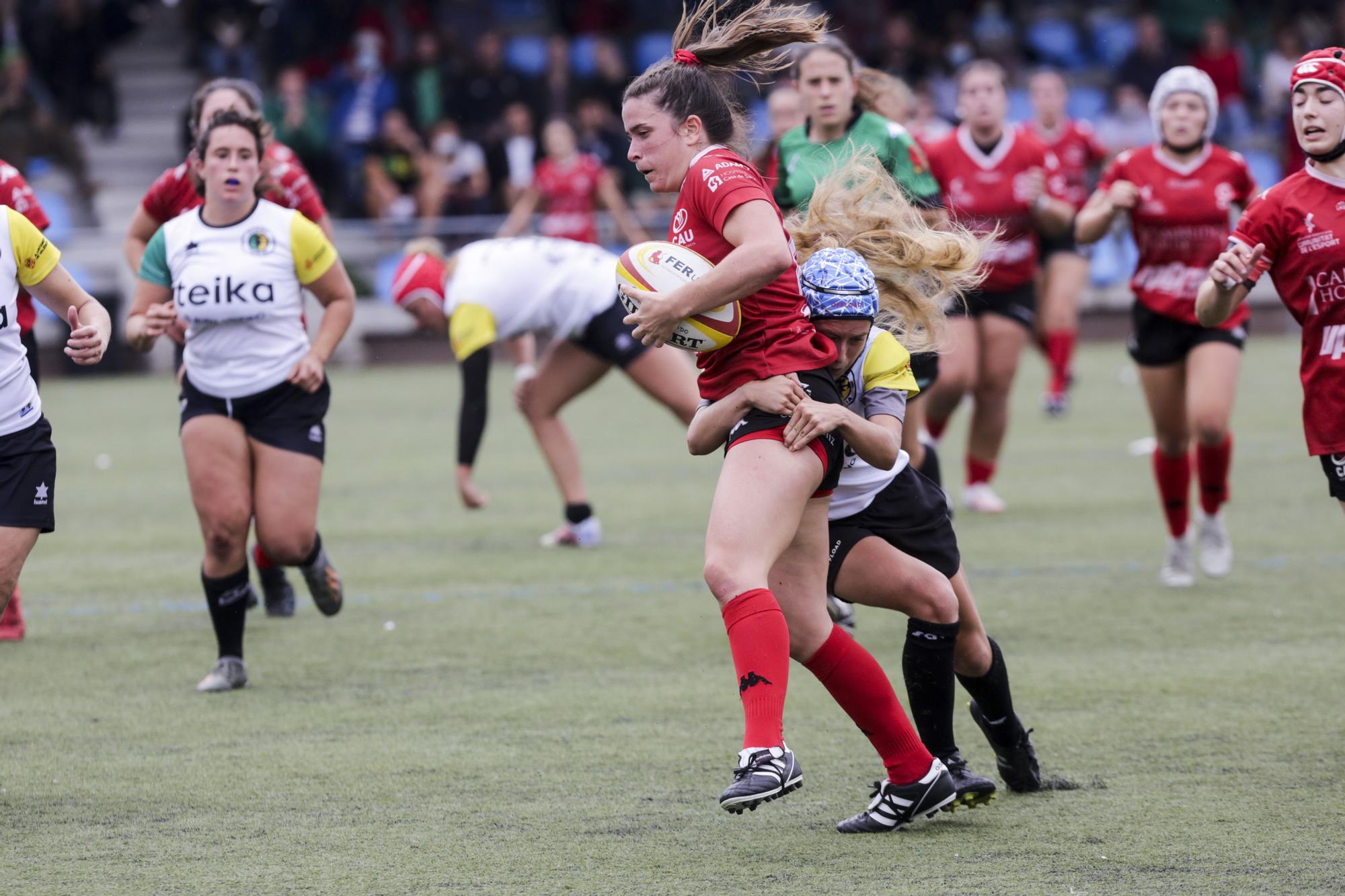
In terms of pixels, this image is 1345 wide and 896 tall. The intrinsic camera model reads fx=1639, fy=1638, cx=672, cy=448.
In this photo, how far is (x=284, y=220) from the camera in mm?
5645

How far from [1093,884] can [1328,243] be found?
6.62 feet

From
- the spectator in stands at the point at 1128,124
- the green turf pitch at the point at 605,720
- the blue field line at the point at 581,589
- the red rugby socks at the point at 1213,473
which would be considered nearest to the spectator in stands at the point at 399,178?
the spectator in stands at the point at 1128,124

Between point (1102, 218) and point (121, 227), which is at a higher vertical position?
point (1102, 218)

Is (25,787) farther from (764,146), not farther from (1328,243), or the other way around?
(764,146)

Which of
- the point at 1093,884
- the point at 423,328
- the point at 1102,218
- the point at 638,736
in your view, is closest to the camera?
the point at 1093,884

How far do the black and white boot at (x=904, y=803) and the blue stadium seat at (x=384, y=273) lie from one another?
50.6 feet

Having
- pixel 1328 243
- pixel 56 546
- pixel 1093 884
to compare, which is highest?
pixel 1328 243

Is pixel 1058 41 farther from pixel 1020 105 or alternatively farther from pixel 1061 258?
pixel 1061 258

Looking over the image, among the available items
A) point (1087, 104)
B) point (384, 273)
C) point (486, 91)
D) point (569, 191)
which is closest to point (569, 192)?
point (569, 191)

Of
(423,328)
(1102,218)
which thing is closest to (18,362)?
(423,328)

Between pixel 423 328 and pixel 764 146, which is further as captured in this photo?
pixel 764 146

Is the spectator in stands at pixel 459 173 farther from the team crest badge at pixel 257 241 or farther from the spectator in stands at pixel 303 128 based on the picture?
the team crest badge at pixel 257 241

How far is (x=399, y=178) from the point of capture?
64.7ft

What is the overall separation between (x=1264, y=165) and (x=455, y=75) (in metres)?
10.3
